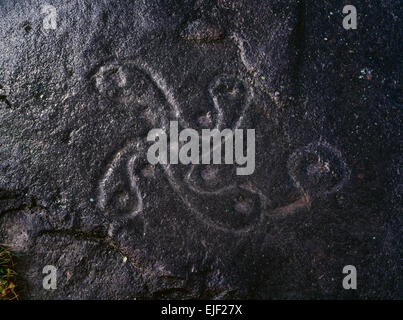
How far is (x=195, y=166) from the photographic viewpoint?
1991mm

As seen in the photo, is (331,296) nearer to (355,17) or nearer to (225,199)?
(225,199)

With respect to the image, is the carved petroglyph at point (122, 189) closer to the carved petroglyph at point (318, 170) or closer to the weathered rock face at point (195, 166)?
the weathered rock face at point (195, 166)

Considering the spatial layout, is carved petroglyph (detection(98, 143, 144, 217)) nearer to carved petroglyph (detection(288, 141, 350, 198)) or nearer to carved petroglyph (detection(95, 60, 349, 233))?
carved petroglyph (detection(95, 60, 349, 233))

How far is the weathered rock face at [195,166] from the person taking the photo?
78.0 inches

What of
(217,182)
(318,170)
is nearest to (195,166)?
(217,182)

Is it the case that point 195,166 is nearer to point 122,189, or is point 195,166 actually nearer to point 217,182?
point 217,182

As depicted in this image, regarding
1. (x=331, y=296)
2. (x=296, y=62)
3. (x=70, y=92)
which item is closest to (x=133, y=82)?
(x=70, y=92)

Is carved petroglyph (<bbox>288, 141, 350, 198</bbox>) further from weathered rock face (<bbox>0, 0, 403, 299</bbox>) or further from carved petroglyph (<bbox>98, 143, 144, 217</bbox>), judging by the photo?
carved petroglyph (<bbox>98, 143, 144, 217</bbox>)

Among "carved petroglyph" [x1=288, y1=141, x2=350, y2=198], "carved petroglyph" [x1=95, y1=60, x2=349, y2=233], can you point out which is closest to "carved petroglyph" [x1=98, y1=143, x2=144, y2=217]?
"carved petroglyph" [x1=95, y1=60, x2=349, y2=233]

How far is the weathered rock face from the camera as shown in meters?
1.98

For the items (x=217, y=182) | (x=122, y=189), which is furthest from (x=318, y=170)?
(x=122, y=189)

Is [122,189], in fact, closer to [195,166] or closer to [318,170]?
[195,166]

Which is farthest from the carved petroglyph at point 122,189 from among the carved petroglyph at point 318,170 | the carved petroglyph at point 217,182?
the carved petroglyph at point 318,170

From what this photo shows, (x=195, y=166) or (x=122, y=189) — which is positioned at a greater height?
(x=195, y=166)
